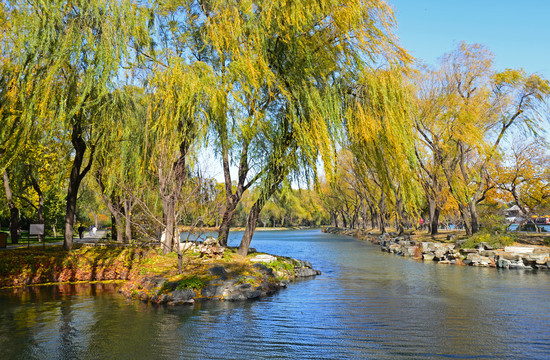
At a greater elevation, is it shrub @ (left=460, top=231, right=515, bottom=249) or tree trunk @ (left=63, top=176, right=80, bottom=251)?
tree trunk @ (left=63, top=176, right=80, bottom=251)

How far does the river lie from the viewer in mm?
6906

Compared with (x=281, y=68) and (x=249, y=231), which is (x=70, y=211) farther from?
(x=281, y=68)

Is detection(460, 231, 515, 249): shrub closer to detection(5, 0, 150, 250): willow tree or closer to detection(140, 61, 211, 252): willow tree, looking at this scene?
detection(140, 61, 211, 252): willow tree

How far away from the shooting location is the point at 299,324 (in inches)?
338

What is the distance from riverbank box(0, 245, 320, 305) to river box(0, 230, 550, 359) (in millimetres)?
656

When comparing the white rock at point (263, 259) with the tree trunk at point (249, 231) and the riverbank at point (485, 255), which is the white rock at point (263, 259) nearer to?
the tree trunk at point (249, 231)

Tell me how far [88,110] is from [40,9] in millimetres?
3546

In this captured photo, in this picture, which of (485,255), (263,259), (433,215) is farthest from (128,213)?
(433,215)

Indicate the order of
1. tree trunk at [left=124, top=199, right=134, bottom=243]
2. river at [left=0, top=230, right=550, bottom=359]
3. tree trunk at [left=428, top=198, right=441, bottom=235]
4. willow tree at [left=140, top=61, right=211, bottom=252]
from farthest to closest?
1. tree trunk at [left=428, top=198, right=441, bottom=235]
2. tree trunk at [left=124, top=199, right=134, bottom=243]
3. willow tree at [left=140, top=61, right=211, bottom=252]
4. river at [left=0, top=230, right=550, bottom=359]

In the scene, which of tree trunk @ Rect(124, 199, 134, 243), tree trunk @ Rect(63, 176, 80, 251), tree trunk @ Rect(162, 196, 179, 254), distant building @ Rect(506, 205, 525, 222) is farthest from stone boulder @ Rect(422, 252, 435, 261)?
tree trunk @ Rect(63, 176, 80, 251)

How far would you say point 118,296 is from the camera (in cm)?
1202

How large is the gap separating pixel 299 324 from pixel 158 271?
639 cm

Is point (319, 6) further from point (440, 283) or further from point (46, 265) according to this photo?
point (46, 265)

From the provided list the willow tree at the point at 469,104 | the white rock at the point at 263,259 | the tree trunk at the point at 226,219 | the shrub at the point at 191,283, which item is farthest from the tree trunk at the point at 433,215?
the shrub at the point at 191,283
